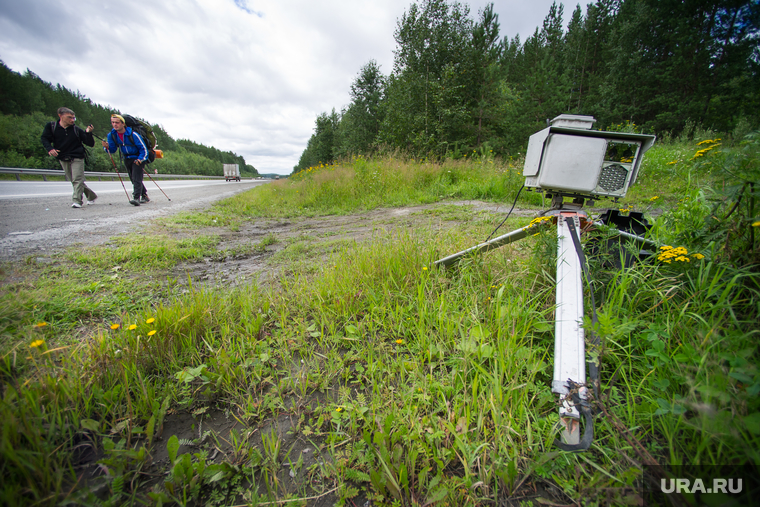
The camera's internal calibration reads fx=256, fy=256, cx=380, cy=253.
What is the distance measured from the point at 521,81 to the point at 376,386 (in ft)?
107

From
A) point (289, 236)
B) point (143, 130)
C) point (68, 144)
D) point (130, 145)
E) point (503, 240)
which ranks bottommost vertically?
point (289, 236)

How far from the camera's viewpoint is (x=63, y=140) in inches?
222

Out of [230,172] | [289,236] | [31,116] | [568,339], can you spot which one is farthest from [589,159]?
[230,172]

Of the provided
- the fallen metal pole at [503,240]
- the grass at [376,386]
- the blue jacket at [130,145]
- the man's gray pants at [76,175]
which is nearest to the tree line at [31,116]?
the man's gray pants at [76,175]

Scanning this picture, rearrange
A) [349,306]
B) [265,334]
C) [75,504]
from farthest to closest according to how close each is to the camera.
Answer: [349,306] → [265,334] → [75,504]

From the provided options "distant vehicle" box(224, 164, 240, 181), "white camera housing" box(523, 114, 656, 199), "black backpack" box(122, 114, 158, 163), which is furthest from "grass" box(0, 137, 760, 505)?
"distant vehicle" box(224, 164, 240, 181)

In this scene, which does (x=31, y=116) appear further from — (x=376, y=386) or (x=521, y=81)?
(x=521, y=81)

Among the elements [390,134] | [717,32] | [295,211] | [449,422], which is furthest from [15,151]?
[717,32]

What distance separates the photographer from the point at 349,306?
1908 mm

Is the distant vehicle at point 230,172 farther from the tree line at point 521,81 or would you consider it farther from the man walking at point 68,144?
the man walking at point 68,144

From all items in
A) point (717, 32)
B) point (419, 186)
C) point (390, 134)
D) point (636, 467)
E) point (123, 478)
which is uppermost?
point (390, 134)

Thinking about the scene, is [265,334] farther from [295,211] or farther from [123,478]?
[295,211]

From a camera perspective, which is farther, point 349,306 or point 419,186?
point 419,186

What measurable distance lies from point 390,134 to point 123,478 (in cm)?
1485
